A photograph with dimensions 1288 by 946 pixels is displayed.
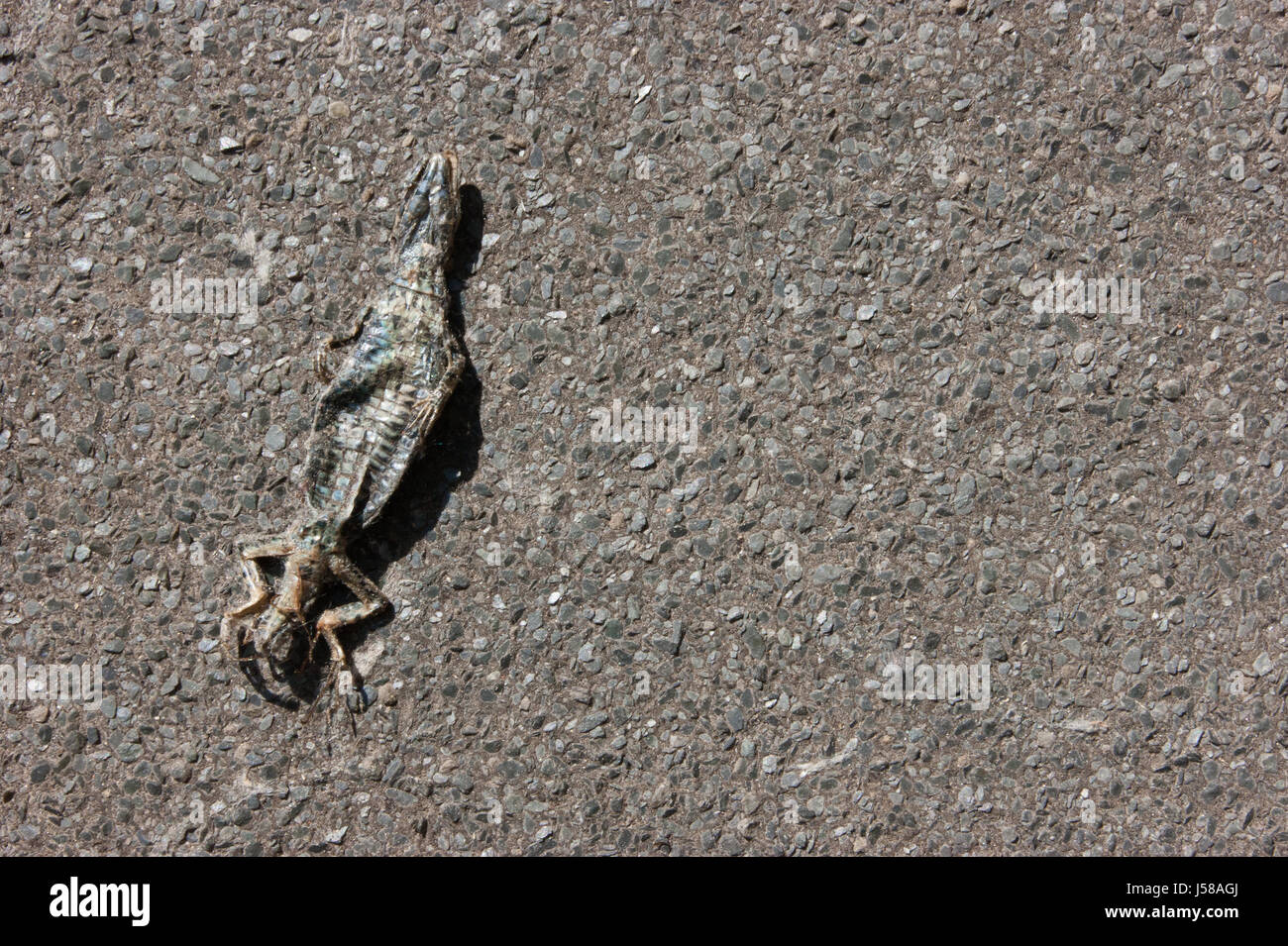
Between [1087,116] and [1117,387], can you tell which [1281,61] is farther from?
[1117,387]

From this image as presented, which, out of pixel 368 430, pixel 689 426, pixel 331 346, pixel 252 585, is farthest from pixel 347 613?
pixel 689 426

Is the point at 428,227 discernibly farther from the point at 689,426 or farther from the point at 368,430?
the point at 689,426

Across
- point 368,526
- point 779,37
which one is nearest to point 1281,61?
point 779,37

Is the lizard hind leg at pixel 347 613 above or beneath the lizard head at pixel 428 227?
beneath

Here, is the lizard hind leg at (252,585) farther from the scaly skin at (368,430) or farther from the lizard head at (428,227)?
the lizard head at (428,227)

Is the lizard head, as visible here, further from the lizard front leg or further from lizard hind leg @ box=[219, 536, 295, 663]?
lizard hind leg @ box=[219, 536, 295, 663]

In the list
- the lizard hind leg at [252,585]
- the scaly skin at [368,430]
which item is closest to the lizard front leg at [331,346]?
the scaly skin at [368,430]
